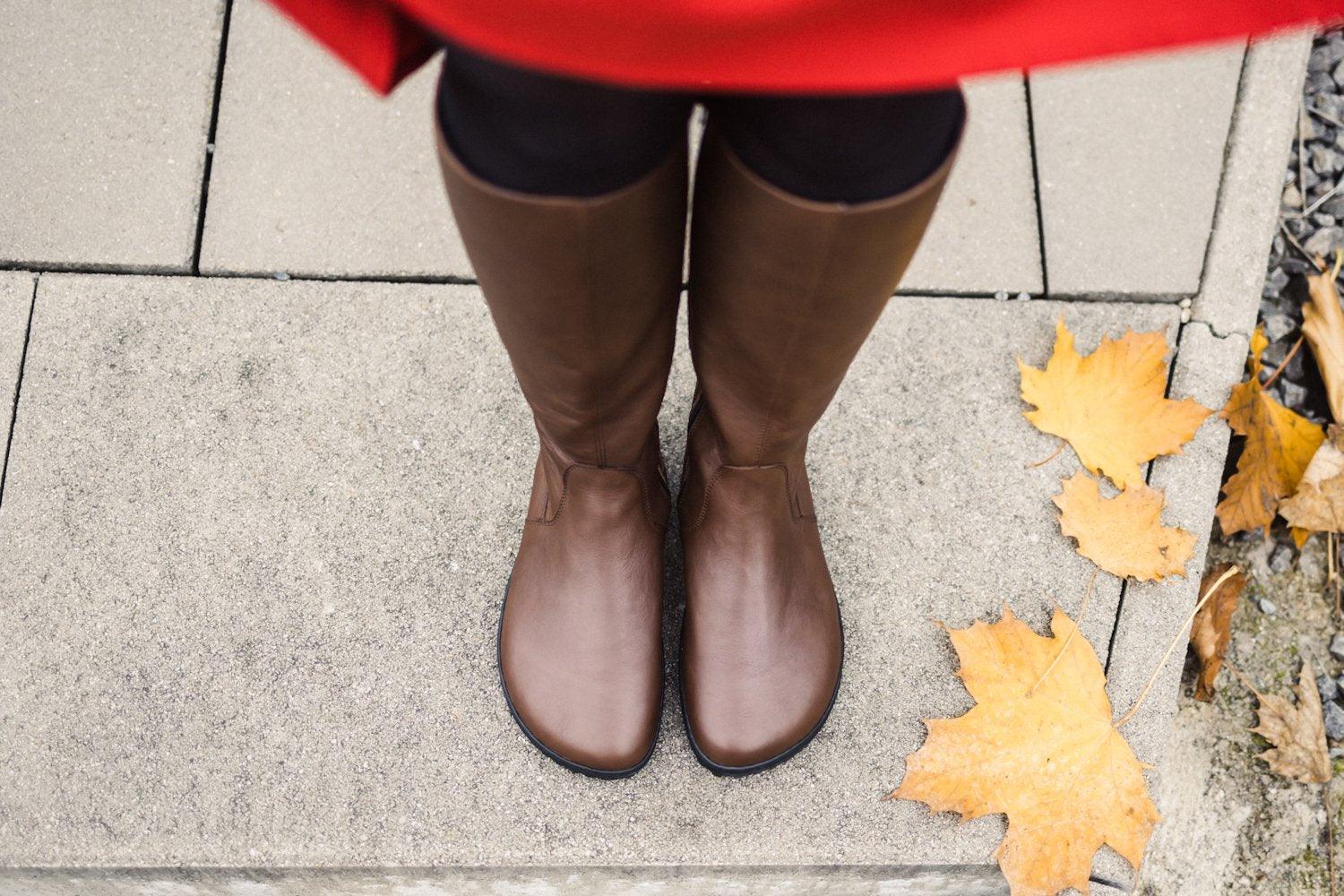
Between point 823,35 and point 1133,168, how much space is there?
3.86 feet

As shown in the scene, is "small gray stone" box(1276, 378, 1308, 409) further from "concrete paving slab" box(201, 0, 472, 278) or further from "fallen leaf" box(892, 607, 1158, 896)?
"concrete paving slab" box(201, 0, 472, 278)

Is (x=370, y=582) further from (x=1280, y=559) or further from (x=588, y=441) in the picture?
(x=1280, y=559)

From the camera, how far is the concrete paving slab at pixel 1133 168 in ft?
4.63

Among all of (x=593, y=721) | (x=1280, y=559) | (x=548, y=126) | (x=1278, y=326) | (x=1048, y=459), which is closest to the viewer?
(x=548, y=126)

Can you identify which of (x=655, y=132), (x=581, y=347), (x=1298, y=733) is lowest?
(x=1298, y=733)

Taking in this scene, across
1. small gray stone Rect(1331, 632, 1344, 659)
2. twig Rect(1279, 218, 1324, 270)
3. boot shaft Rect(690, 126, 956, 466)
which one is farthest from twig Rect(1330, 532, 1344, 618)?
boot shaft Rect(690, 126, 956, 466)

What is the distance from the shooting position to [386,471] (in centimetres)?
128

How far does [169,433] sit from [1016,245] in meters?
1.21

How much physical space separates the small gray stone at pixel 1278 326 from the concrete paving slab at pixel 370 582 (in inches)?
10.4

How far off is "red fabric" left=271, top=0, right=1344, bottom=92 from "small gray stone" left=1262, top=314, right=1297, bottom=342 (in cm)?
119

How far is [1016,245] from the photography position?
1.42m

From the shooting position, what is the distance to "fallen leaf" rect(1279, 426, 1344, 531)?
1.36m

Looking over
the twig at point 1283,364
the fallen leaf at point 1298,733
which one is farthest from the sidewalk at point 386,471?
the fallen leaf at point 1298,733

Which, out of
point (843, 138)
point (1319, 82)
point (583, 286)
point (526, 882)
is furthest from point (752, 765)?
point (1319, 82)
